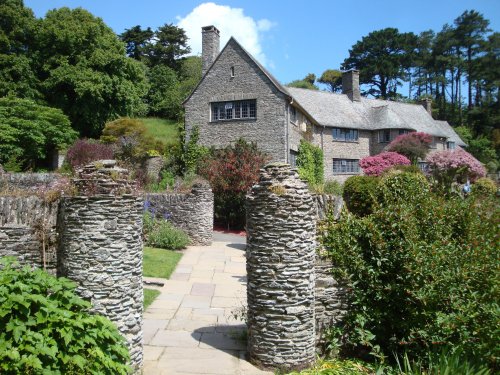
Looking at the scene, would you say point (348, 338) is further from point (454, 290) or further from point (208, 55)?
point (208, 55)

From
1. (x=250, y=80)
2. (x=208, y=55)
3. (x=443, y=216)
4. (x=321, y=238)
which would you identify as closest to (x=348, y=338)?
(x=321, y=238)

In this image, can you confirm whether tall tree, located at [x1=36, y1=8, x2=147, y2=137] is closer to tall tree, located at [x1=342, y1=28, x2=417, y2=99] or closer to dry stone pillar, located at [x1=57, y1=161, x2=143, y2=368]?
dry stone pillar, located at [x1=57, y1=161, x2=143, y2=368]

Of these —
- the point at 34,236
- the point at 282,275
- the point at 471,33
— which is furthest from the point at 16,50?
the point at 471,33

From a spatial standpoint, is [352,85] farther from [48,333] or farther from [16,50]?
[48,333]

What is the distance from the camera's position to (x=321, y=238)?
21.8ft

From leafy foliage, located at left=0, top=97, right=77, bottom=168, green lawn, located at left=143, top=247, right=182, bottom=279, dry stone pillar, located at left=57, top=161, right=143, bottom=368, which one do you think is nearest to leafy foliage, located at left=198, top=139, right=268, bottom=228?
green lawn, located at left=143, top=247, right=182, bottom=279

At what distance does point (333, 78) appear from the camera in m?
59.4

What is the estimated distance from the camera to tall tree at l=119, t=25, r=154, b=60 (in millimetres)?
50062

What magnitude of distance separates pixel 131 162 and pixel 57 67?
11.5m

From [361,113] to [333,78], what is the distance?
2567 centimetres

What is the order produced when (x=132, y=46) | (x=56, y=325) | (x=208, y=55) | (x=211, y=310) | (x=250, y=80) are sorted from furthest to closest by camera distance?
1. (x=132, y=46)
2. (x=208, y=55)
3. (x=250, y=80)
4. (x=211, y=310)
5. (x=56, y=325)

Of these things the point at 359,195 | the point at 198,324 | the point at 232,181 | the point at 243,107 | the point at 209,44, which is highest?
the point at 209,44

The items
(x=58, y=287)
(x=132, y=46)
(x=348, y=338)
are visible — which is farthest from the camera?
(x=132, y=46)

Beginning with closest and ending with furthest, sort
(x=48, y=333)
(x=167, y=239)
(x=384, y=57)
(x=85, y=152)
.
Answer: (x=48, y=333), (x=167, y=239), (x=85, y=152), (x=384, y=57)
